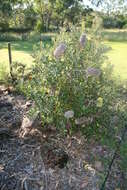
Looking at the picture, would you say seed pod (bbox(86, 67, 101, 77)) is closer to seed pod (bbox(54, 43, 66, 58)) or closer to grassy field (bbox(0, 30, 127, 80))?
seed pod (bbox(54, 43, 66, 58))

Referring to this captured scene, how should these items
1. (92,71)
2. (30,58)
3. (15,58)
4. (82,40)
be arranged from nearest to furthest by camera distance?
1. (92,71)
2. (82,40)
3. (30,58)
4. (15,58)

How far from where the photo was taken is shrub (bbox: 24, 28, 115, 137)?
8.84 feet

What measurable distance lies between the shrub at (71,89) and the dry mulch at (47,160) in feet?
0.55

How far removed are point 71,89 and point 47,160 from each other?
0.82 meters

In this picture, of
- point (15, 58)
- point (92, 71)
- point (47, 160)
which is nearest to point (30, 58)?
point (15, 58)

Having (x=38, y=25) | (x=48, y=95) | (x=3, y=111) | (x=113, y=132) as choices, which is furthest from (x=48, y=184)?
(x=38, y=25)

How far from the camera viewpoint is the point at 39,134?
278cm

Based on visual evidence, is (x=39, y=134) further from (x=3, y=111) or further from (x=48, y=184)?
(x=3, y=111)

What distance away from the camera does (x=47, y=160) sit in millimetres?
2410

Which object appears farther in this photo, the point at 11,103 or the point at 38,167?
the point at 11,103

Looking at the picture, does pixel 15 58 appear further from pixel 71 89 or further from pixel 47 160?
pixel 47 160

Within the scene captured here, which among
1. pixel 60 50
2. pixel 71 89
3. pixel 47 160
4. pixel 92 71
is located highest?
pixel 60 50

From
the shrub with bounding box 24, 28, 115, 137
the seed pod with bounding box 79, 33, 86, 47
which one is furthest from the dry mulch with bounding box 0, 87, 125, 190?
the seed pod with bounding box 79, 33, 86, 47

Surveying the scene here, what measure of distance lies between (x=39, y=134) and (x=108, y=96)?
0.87 m
